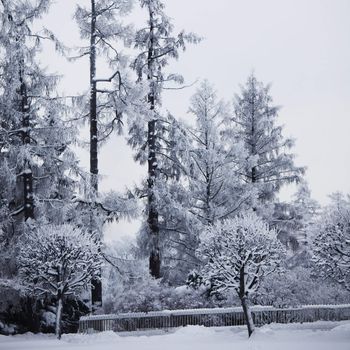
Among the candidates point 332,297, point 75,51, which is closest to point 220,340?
point 332,297

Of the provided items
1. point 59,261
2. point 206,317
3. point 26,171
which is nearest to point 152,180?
point 26,171

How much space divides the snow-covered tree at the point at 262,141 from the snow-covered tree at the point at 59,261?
1134 centimetres

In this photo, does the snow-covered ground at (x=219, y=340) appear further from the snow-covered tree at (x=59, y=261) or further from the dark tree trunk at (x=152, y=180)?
the dark tree trunk at (x=152, y=180)

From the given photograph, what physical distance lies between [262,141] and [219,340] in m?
13.7

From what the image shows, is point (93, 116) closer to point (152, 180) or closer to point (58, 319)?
point (152, 180)

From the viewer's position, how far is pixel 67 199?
18.4m

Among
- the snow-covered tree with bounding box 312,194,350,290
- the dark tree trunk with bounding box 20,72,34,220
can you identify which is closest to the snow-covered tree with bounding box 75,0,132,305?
the dark tree trunk with bounding box 20,72,34,220

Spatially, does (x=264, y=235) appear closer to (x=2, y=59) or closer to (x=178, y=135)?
(x=178, y=135)

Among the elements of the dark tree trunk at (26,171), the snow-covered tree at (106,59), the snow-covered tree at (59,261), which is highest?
the snow-covered tree at (106,59)

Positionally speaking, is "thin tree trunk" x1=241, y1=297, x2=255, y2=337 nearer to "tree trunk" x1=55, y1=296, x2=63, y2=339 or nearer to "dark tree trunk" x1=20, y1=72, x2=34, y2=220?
"tree trunk" x1=55, y1=296, x2=63, y2=339

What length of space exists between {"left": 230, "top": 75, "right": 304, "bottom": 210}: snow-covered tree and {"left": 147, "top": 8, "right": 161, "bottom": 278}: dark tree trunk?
17.0 ft

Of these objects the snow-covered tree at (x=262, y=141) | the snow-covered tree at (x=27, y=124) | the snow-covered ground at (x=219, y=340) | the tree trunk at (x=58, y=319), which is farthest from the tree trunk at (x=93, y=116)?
the snow-covered tree at (x=262, y=141)

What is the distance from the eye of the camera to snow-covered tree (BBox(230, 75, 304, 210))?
78.5ft

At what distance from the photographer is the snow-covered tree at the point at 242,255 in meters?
14.1
